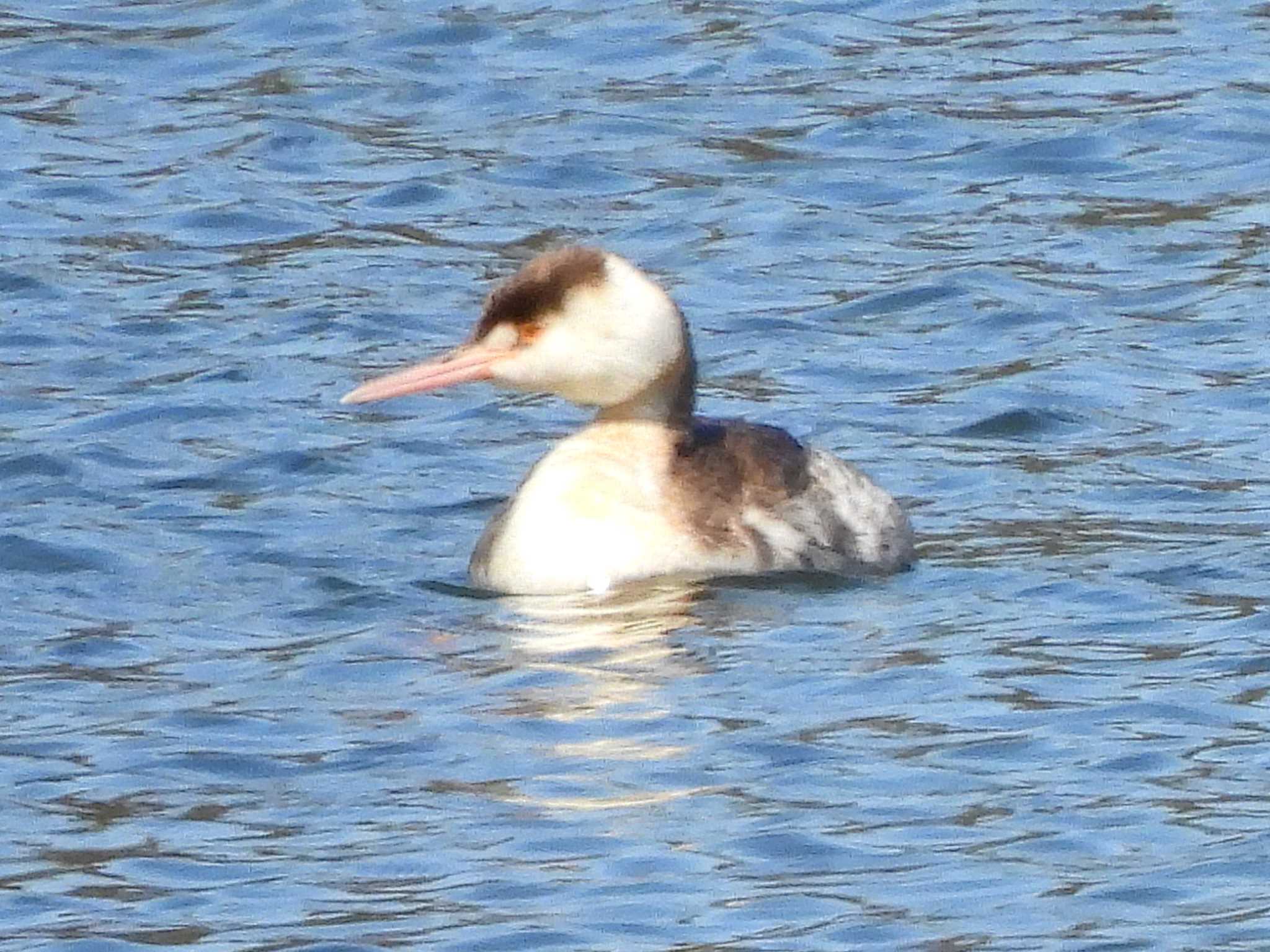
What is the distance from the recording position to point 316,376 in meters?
13.1

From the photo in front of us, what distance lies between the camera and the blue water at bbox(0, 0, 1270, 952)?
7793mm

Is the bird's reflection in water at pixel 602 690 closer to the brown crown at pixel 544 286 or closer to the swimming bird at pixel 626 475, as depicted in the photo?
the swimming bird at pixel 626 475

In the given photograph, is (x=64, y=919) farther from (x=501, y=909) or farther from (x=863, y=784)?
(x=863, y=784)

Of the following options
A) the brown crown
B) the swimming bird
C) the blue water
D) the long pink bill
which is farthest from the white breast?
the brown crown

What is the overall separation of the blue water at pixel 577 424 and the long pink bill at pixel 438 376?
52cm

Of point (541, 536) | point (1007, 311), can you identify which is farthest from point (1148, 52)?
point (541, 536)

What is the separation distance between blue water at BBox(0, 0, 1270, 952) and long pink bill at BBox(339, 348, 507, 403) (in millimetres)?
525

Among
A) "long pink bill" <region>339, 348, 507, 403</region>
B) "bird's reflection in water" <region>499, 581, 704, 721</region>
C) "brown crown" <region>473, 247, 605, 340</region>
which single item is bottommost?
"bird's reflection in water" <region>499, 581, 704, 721</region>

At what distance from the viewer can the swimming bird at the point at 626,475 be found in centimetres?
1055

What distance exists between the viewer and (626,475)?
10.7 meters

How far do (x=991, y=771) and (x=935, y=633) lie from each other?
1482 mm

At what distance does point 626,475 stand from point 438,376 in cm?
61

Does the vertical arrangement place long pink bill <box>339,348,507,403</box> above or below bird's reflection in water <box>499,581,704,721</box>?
above

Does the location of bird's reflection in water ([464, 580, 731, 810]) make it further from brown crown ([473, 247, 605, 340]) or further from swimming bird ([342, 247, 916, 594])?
brown crown ([473, 247, 605, 340])
